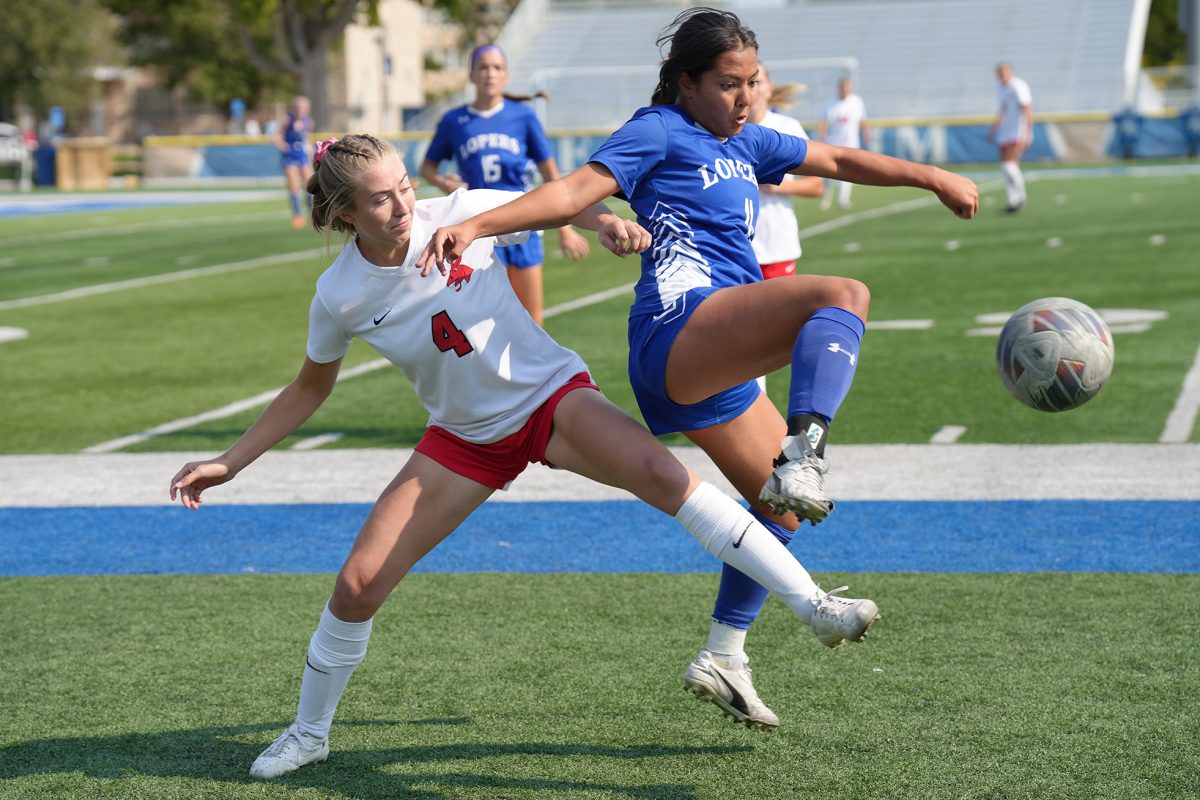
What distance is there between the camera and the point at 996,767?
399 cm

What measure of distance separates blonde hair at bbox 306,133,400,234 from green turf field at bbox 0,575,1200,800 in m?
1.51

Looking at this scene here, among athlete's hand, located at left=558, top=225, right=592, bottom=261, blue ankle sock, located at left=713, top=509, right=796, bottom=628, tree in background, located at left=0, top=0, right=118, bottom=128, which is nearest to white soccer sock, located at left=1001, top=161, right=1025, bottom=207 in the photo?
athlete's hand, located at left=558, top=225, right=592, bottom=261

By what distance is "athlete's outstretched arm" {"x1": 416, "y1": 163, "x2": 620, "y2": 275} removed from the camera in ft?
12.3

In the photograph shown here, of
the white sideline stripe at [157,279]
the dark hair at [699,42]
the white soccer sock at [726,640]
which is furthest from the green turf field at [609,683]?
the white sideline stripe at [157,279]

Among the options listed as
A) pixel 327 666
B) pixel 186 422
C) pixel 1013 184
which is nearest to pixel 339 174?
pixel 327 666

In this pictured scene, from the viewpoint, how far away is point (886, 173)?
4.48m

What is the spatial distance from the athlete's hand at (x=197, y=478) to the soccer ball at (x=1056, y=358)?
2279 mm

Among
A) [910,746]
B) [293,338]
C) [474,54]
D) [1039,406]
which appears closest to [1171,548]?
[1039,406]

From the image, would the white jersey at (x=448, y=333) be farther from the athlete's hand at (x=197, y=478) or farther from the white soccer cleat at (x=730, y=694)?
the white soccer cleat at (x=730, y=694)

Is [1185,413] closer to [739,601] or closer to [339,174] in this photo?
[739,601]

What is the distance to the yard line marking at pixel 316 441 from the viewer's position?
349 inches

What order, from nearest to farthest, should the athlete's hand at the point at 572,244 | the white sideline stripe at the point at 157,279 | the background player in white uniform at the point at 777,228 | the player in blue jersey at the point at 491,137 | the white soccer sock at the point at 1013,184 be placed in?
the athlete's hand at the point at 572,244 → the background player in white uniform at the point at 777,228 → the player in blue jersey at the point at 491,137 → the white sideline stripe at the point at 157,279 → the white soccer sock at the point at 1013,184

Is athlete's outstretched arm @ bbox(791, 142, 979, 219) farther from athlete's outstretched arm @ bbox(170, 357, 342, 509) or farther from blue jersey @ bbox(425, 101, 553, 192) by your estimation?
blue jersey @ bbox(425, 101, 553, 192)

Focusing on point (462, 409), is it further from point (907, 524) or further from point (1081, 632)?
point (907, 524)
